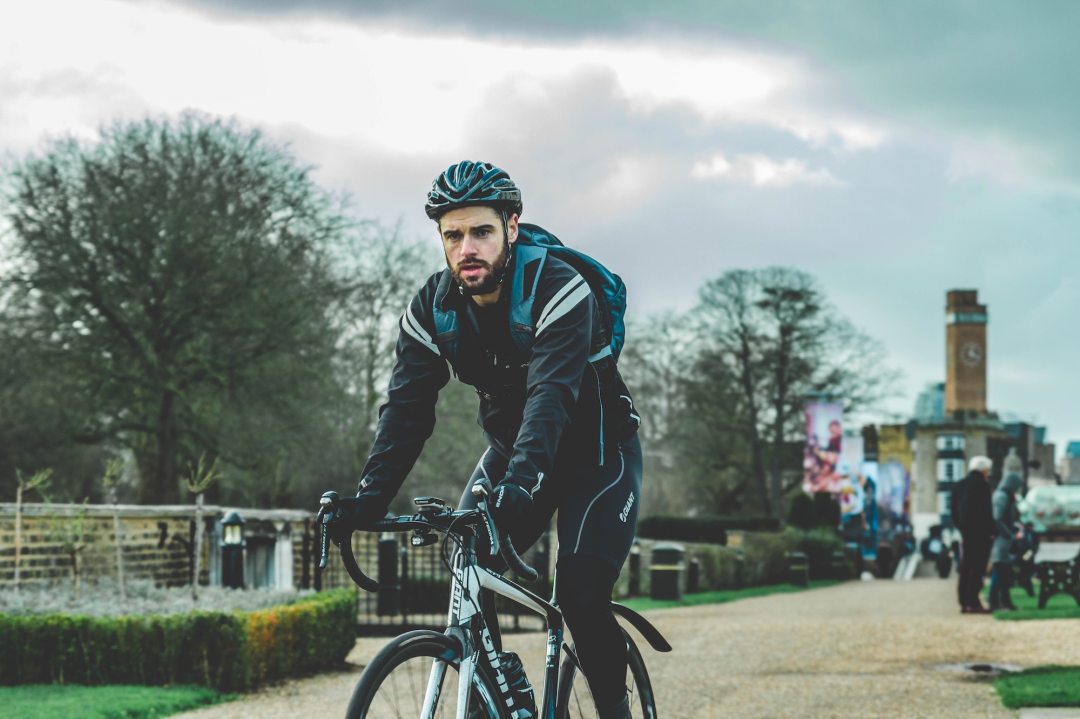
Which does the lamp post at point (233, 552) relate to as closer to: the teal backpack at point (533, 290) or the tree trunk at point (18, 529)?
the tree trunk at point (18, 529)

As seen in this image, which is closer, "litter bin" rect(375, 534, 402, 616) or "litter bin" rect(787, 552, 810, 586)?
"litter bin" rect(375, 534, 402, 616)

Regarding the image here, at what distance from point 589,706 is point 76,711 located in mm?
4092

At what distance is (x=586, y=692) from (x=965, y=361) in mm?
112788

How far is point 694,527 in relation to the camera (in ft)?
143

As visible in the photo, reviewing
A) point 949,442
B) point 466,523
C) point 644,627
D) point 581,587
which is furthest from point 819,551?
point 949,442

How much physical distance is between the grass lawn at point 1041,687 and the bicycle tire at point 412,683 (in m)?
5.58

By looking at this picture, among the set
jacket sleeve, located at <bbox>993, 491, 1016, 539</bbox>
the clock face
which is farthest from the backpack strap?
the clock face

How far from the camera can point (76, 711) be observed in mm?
7957

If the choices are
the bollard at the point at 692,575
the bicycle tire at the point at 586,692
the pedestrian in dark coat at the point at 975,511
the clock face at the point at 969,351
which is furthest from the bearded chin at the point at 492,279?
the clock face at the point at 969,351

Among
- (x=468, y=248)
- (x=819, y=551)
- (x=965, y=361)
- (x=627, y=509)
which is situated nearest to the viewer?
(x=468, y=248)

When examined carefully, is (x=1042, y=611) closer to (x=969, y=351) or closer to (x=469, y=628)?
(x=469, y=628)

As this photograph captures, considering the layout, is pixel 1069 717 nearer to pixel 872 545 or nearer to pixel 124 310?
pixel 124 310

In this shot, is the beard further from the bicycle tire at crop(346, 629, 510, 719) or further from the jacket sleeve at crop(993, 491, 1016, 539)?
the jacket sleeve at crop(993, 491, 1016, 539)

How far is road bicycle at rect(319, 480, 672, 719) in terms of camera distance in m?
3.60
